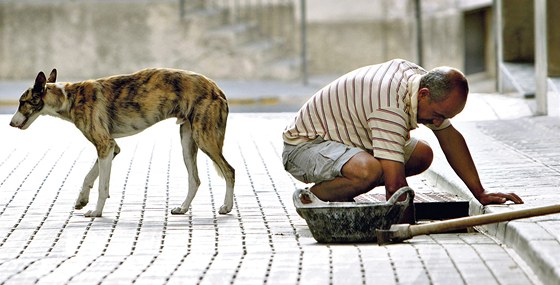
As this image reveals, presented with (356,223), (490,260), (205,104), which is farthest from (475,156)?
(490,260)

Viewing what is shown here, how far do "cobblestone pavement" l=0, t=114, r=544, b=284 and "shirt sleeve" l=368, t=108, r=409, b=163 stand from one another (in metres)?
0.52

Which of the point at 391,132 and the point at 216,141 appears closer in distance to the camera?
the point at 391,132

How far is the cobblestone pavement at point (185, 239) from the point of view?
678 centimetres

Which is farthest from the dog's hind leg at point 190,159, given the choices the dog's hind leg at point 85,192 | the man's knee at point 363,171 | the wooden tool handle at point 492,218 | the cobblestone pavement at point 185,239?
the wooden tool handle at point 492,218

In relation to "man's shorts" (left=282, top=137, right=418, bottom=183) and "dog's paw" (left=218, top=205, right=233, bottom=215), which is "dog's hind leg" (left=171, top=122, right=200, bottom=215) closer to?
"dog's paw" (left=218, top=205, right=233, bottom=215)

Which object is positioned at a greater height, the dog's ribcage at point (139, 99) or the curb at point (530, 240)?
the dog's ribcage at point (139, 99)

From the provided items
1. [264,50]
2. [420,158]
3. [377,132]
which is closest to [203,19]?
[264,50]

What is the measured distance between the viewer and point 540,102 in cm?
1540

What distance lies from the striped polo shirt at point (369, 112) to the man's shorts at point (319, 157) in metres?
0.06

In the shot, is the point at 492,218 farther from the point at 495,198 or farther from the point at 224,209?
the point at 224,209

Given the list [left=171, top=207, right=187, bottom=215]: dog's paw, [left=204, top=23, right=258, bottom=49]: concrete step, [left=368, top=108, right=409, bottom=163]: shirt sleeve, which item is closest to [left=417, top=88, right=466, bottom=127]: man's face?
[left=368, top=108, right=409, bottom=163]: shirt sleeve

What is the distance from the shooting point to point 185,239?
8.27m

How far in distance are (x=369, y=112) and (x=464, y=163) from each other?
0.68 metres

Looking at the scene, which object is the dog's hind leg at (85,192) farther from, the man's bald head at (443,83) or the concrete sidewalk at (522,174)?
the man's bald head at (443,83)
